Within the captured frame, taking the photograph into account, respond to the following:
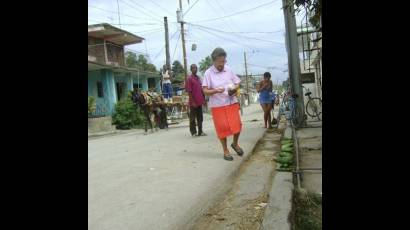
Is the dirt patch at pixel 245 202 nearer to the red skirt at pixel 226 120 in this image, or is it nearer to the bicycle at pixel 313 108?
the red skirt at pixel 226 120

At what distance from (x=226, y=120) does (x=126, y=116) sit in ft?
65.9

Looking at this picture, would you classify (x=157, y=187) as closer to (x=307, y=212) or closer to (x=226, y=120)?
(x=307, y=212)

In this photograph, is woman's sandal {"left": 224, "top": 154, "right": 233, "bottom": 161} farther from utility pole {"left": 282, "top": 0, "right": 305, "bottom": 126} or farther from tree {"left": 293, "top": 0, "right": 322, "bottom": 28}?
utility pole {"left": 282, "top": 0, "right": 305, "bottom": 126}

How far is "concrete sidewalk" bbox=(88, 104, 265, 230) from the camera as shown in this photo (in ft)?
14.5

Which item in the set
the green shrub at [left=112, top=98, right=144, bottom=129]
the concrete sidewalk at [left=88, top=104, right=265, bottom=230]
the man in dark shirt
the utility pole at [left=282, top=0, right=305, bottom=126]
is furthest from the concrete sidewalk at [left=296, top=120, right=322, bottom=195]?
the green shrub at [left=112, top=98, right=144, bottom=129]

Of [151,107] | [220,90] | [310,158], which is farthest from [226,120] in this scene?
[151,107]

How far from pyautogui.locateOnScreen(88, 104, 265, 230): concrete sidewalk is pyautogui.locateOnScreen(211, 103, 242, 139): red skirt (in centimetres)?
50
